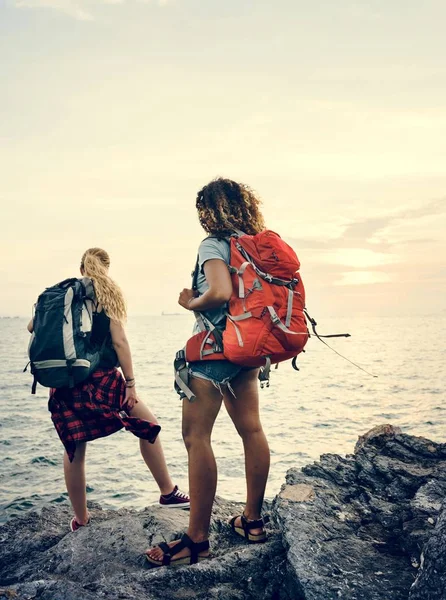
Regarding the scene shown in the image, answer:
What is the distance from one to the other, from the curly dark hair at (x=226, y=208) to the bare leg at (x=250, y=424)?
0.96 metres

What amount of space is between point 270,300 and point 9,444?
28.3 ft

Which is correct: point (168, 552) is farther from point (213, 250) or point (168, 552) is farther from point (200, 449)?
point (213, 250)

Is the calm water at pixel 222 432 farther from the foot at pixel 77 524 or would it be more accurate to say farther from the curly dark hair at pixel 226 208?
the curly dark hair at pixel 226 208

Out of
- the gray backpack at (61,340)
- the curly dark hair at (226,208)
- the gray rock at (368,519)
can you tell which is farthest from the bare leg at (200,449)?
the gray backpack at (61,340)

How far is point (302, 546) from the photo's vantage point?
10.1 feet

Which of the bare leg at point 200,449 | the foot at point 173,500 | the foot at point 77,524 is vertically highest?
the bare leg at point 200,449

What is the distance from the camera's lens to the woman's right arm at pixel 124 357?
4395 mm

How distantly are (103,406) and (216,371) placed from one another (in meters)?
1.38

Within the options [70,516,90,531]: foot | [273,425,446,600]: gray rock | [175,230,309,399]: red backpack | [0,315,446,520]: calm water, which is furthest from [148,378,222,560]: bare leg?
[0,315,446,520]: calm water

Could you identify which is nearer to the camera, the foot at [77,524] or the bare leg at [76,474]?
the bare leg at [76,474]

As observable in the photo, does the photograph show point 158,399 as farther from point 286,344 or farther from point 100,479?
point 286,344

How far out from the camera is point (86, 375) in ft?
13.6

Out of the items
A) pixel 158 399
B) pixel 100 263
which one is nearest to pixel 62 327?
pixel 100 263

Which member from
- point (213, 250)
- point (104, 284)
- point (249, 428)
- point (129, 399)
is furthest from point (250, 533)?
point (104, 284)
